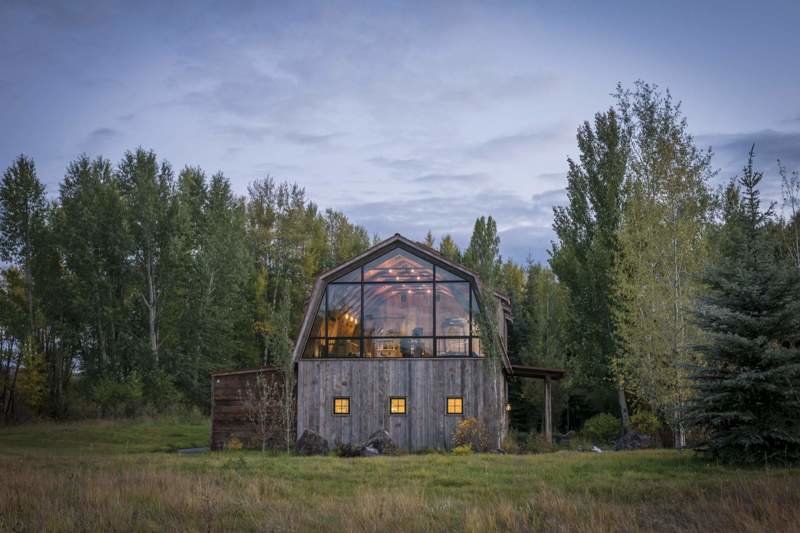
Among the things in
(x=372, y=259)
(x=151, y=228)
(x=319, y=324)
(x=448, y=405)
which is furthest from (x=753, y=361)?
(x=151, y=228)

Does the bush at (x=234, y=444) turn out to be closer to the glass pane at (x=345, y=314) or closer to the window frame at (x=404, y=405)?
the glass pane at (x=345, y=314)

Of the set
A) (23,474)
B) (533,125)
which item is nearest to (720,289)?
(23,474)

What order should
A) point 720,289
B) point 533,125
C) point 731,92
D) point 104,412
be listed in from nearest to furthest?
1. point 720,289
2. point 731,92
3. point 533,125
4. point 104,412

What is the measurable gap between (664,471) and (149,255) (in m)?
31.0

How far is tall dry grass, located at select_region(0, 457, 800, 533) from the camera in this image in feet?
31.5

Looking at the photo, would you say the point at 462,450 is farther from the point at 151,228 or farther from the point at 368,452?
the point at 151,228

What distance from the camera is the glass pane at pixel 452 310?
24219 mm

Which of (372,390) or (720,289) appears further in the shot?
(372,390)

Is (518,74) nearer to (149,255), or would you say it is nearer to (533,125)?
(533,125)

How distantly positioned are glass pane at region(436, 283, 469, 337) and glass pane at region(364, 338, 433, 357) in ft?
2.05

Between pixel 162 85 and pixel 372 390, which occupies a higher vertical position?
pixel 162 85

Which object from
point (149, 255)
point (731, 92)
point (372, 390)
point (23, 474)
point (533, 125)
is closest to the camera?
point (23, 474)

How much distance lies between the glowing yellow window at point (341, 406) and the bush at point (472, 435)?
365 cm

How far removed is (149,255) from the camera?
3922cm
